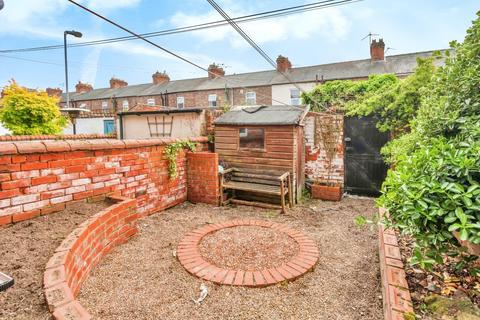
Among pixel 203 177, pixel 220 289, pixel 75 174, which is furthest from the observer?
pixel 203 177

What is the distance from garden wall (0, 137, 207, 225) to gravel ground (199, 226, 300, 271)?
5.27ft

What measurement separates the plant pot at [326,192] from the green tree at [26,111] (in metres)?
9.82

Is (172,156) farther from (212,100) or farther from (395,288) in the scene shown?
(212,100)

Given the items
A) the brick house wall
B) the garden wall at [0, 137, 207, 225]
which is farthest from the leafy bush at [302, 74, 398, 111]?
the brick house wall

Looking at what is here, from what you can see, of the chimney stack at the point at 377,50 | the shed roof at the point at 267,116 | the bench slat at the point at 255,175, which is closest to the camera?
the bench slat at the point at 255,175

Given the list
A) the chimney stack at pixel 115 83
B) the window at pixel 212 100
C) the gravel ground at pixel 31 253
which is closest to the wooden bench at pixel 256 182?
the gravel ground at pixel 31 253

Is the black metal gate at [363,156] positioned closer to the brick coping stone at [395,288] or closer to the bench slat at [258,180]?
the bench slat at [258,180]

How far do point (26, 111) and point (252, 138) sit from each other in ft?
28.1

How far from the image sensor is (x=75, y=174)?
10.5 feet

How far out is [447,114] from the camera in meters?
2.07

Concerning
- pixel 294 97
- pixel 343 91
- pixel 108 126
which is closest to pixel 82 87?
pixel 108 126

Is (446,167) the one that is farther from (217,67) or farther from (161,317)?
(217,67)

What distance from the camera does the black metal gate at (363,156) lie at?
612 centimetres

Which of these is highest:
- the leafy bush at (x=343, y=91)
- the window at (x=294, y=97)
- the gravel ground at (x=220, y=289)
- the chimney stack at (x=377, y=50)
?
the chimney stack at (x=377, y=50)
